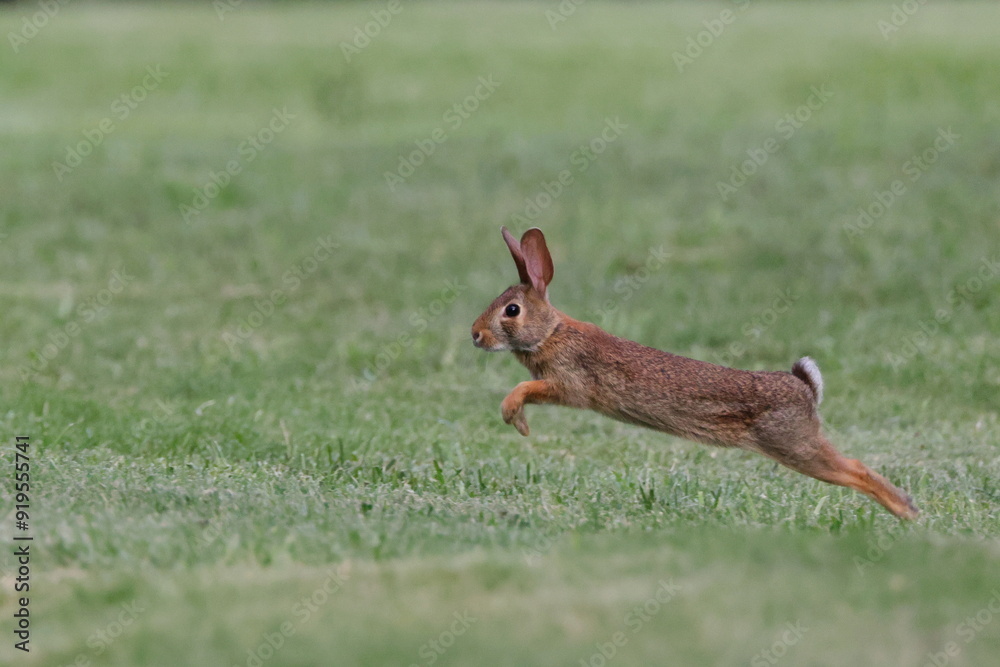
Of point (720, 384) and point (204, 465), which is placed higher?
point (720, 384)

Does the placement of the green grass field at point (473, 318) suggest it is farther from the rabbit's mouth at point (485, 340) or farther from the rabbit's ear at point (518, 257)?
the rabbit's ear at point (518, 257)

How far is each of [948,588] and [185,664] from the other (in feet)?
8.19

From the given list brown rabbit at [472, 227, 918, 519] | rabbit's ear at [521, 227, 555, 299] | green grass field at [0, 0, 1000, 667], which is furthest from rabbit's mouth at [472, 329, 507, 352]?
green grass field at [0, 0, 1000, 667]

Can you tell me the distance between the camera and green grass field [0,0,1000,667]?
445 cm

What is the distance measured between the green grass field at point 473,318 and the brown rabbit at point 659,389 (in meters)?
0.30

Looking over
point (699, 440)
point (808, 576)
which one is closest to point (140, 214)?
point (699, 440)

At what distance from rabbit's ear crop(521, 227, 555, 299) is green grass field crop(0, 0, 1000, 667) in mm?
1034

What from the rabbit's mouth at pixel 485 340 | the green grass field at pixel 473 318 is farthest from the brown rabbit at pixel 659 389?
the green grass field at pixel 473 318

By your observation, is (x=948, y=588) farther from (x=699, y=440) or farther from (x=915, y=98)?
(x=915, y=98)

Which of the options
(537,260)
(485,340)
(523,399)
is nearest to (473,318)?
(537,260)

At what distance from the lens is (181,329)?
11.5 metres

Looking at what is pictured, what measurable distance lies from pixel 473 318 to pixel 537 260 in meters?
4.86

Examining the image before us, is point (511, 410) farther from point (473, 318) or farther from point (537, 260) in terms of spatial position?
point (473, 318)

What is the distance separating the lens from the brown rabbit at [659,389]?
6523 millimetres
